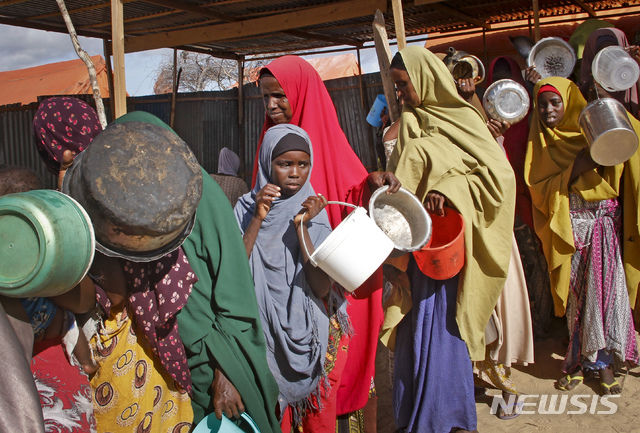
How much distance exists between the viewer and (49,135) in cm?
237

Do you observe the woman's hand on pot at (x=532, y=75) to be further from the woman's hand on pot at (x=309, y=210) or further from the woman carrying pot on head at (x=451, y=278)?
the woman's hand on pot at (x=309, y=210)

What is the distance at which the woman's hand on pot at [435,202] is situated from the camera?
8.43ft

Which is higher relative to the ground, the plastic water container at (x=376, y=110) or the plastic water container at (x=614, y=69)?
the plastic water container at (x=614, y=69)

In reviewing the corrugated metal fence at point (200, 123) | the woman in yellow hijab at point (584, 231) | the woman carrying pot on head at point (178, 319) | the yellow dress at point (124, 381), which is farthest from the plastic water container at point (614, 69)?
the corrugated metal fence at point (200, 123)

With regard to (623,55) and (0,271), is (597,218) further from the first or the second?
(0,271)

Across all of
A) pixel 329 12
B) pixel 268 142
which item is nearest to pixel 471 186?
pixel 268 142

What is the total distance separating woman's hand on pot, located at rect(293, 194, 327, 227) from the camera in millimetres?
2316

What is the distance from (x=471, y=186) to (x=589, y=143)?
1321 mm

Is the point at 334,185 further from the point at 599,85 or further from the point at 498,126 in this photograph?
the point at 599,85

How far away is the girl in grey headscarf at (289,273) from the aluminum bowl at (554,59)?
11.3 ft

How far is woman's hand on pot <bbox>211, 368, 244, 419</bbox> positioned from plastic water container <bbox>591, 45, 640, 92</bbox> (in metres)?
3.69

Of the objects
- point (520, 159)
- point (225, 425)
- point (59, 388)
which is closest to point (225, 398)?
A: point (225, 425)

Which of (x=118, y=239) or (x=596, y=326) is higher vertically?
(x=118, y=239)

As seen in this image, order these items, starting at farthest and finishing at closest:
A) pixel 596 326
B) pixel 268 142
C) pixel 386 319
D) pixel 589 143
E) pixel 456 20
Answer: pixel 456 20 → pixel 596 326 → pixel 589 143 → pixel 386 319 → pixel 268 142
